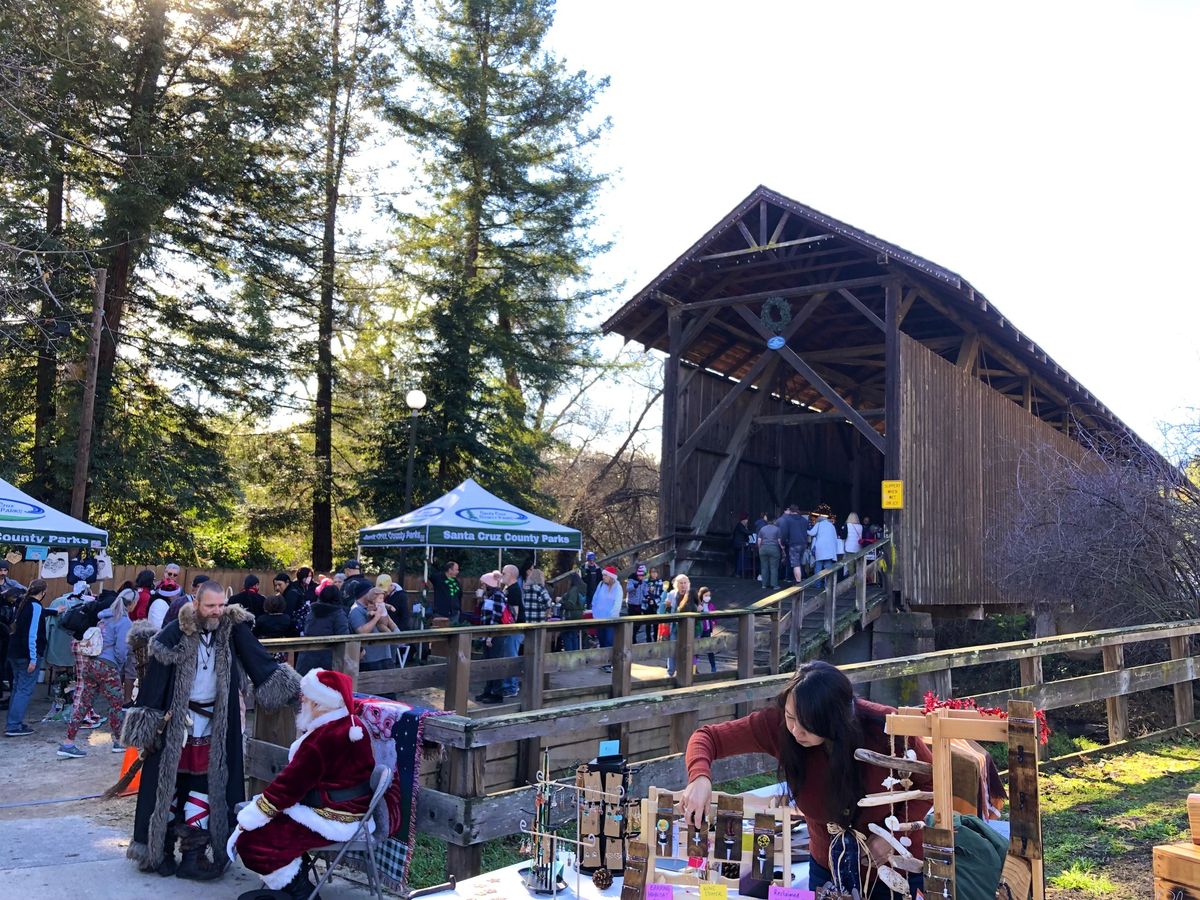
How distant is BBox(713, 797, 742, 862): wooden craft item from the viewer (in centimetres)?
331

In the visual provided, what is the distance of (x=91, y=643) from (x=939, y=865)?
8769mm

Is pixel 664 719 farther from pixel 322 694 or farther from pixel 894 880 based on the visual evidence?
pixel 894 880

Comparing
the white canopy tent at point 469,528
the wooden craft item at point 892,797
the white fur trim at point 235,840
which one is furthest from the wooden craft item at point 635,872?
the white canopy tent at point 469,528

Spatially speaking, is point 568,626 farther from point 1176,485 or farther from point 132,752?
point 1176,485

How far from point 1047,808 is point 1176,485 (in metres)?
7.40

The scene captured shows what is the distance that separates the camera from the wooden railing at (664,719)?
4.29 m

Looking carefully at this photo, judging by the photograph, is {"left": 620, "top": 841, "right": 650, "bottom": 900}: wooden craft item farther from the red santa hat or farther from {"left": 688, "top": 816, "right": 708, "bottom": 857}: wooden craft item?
the red santa hat

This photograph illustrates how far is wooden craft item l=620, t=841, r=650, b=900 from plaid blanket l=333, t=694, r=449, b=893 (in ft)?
4.89

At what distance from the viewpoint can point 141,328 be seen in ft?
65.8

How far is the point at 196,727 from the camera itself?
5.21 meters

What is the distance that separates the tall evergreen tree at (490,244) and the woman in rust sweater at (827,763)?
61.3 feet

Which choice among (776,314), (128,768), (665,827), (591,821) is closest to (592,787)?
(591,821)

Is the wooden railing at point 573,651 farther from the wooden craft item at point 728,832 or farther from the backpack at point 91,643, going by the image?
the wooden craft item at point 728,832

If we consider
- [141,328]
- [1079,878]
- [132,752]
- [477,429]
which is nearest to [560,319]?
[477,429]
